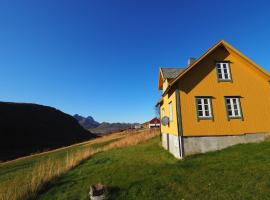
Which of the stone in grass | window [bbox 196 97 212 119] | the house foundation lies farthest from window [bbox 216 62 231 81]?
the stone in grass

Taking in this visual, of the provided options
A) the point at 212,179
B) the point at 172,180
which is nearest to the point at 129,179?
the point at 172,180

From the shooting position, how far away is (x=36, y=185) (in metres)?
9.41

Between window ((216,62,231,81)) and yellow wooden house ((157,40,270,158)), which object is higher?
window ((216,62,231,81))

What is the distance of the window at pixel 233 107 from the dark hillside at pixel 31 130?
60995mm

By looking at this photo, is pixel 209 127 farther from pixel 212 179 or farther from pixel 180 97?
pixel 212 179

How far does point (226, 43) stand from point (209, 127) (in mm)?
7486

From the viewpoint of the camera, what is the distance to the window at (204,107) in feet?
43.4

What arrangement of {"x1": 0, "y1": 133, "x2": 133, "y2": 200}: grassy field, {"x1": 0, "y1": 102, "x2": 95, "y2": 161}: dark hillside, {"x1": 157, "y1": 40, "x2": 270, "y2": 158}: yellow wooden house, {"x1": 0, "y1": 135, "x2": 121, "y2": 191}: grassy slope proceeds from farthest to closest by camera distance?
{"x1": 0, "y1": 102, "x2": 95, "y2": 161}: dark hillside
{"x1": 0, "y1": 135, "x2": 121, "y2": 191}: grassy slope
{"x1": 157, "y1": 40, "x2": 270, "y2": 158}: yellow wooden house
{"x1": 0, "y1": 133, "x2": 133, "y2": 200}: grassy field

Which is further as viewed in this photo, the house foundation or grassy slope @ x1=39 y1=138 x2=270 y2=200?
the house foundation

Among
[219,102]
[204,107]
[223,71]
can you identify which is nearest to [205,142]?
[204,107]

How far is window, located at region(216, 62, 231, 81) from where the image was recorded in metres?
14.2

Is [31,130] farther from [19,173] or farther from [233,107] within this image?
[233,107]

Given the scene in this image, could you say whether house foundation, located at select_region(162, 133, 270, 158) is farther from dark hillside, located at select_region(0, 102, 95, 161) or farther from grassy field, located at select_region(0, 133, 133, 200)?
dark hillside, located at select_region(0, 102, 95, 161)

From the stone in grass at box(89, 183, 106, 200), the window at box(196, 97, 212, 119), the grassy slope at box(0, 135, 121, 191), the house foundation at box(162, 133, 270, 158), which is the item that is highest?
the window at box(196, 97, 212, 119)
